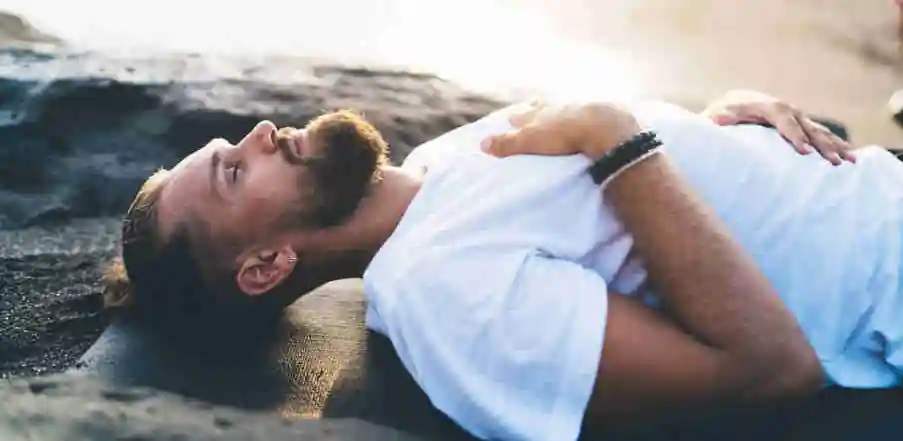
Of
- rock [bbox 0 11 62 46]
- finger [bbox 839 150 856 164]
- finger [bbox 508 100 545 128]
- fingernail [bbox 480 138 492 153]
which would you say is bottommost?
rock [bbox 0 11 62 46]

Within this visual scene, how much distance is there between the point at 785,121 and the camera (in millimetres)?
1327

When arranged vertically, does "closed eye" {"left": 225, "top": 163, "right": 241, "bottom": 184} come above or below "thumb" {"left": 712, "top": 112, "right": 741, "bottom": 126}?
below

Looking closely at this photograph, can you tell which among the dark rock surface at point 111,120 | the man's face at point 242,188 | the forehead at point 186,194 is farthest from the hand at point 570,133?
the dark rock surface at point 111,120

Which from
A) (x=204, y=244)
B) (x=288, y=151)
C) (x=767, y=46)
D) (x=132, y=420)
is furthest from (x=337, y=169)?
(x=767, y=46)

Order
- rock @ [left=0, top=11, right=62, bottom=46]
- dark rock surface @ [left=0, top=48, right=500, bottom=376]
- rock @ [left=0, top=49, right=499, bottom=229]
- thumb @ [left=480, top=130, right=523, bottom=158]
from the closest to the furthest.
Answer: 1. thumb @ [left=480, top=130, right=523, bottom=158]
2. dark rock surface @ [left=0, top=48, right=500, bottom=376]
3. rock @ [left=0, top=49, right=499, bottom=229]
4. rock @ [left=0, top=11, right=62, bottom=46]

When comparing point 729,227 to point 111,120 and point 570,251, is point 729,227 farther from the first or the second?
point 111,120

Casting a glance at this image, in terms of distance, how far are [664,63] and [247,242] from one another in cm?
187

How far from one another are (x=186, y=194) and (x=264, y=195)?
10cm

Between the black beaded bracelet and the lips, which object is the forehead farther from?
the black beaded bracelet

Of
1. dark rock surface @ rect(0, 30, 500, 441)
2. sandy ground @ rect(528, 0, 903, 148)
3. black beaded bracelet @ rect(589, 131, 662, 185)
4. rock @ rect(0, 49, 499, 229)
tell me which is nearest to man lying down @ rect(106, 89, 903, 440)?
black beaded bracelet @ rect(589, 131, 662, 185)

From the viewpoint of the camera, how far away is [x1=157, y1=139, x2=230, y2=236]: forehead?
1258 millimetres

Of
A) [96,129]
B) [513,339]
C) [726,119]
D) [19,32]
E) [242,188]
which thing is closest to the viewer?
[513,339]

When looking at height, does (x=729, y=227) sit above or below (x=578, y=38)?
above

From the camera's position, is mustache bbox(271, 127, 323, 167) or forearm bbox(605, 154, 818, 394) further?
mustache bbox(271, 127, 323, 167)
